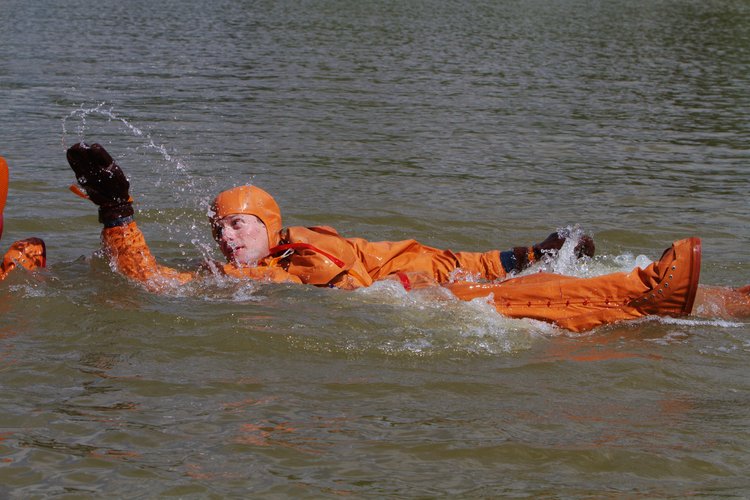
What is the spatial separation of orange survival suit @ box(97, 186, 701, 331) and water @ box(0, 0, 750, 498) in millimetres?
147

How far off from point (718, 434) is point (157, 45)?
20047mm

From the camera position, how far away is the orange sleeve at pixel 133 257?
7.90 meters

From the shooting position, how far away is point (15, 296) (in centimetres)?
801

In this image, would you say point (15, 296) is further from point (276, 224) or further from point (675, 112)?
point (675, 112)

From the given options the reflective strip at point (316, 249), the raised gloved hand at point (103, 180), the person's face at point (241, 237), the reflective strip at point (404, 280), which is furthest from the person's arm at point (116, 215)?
the reflective strip at point (404, 280)

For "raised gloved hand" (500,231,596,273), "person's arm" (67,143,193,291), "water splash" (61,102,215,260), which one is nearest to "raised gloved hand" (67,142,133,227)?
"person's arm" (67,143,193,291)

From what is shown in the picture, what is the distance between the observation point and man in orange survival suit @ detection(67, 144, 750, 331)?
757cm

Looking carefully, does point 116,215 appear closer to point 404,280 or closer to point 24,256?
point 24,256

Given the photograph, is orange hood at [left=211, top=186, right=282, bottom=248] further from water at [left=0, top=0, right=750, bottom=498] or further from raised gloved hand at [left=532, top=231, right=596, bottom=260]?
raised gloved hand at [left=532, top=231, right=596, bottom=260]

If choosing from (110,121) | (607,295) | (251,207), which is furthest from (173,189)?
(607,295)

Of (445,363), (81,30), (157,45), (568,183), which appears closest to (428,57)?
(157,45)

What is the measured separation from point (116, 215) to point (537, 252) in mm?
3315

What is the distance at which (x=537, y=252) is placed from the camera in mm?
8891

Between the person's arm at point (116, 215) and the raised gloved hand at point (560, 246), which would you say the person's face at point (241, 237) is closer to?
the person's arm at point (116, 215)
